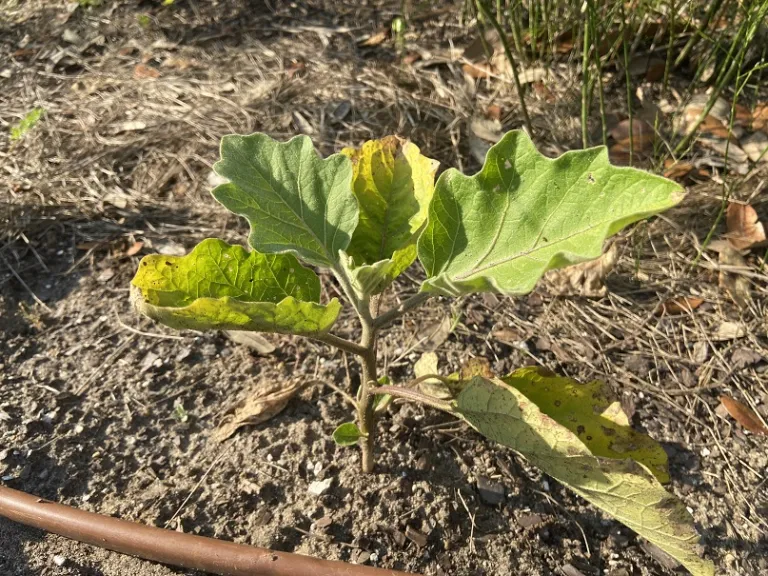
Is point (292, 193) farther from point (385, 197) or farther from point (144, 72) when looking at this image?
point (144, 72)

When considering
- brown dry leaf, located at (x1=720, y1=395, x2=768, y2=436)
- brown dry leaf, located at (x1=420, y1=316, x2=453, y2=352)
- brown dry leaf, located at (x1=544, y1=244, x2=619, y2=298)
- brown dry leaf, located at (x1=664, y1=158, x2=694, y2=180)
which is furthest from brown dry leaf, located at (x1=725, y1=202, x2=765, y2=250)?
brown dry leaf, located at (x1=420, y1=316, x2=453, y2=352)

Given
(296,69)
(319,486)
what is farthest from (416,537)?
(296,69)

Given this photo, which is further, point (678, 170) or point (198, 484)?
point (678, 170)

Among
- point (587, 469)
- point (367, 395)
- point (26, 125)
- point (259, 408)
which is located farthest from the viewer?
point (26, 125)

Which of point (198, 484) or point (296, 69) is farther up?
point (296, 69)

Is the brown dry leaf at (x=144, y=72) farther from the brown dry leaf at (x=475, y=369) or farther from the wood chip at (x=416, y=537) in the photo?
the wood chip at (x=416, y=537)

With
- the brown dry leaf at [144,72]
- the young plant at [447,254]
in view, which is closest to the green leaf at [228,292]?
the young plant at [447,254]
